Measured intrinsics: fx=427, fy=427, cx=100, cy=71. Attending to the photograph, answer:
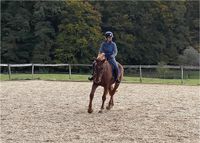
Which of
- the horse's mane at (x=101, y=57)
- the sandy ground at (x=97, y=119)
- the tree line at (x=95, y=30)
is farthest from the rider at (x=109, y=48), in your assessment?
the tree line at (x=95, y=30)

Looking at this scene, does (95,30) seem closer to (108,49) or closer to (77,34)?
(77,34)

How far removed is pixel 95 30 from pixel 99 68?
37970 mm

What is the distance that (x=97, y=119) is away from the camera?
34.3 feet

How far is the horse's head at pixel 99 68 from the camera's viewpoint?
35.9ft

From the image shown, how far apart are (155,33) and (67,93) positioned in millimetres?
38016

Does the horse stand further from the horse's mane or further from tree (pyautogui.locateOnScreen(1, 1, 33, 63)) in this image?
tree (pyautogui.locateOnScreen(1, 1, 33, 63))

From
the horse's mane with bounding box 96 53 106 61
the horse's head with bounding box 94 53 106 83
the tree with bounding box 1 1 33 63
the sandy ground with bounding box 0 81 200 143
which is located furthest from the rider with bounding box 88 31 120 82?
the tree with bounding box 1 1 33 63

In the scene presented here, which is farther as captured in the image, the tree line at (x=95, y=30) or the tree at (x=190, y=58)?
the tree line at (x=95, y=30)

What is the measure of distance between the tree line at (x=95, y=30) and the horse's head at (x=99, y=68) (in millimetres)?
35551

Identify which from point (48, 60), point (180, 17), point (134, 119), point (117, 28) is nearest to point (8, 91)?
point (134, 119)

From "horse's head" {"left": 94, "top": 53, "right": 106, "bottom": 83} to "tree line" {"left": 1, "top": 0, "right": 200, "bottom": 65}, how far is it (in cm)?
3555

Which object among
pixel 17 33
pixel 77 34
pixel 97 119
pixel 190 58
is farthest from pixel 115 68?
pixel 17 33

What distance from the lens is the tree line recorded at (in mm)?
47500

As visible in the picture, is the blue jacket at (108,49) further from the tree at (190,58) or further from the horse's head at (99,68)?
the tree at (190,58)
